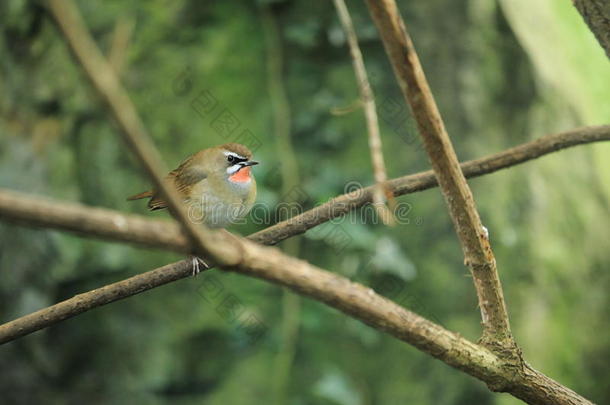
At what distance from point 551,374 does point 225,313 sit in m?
2.15

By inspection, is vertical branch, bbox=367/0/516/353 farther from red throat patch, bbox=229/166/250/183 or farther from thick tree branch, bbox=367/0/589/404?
red throat patch, bbox=229/166/250/183

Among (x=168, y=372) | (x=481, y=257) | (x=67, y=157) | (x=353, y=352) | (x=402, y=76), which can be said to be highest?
(x=402, y=76)

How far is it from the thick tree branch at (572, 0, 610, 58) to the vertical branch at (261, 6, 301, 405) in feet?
8.10

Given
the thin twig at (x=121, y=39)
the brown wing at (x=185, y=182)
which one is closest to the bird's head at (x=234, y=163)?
the brown wing at (x=185, y=182)

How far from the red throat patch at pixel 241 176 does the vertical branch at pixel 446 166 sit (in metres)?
1.90

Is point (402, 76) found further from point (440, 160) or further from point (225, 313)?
point (225, 313)

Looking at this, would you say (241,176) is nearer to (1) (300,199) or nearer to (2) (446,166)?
(1) (300,199)

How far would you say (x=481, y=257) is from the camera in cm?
189

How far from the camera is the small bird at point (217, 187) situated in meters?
3.51

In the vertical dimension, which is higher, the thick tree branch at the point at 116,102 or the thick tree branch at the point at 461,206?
the thick tree branch at the point at 116,102

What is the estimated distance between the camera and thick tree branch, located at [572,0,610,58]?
87.1 inches

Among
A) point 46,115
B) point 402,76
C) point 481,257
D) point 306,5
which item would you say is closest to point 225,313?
point 46,115

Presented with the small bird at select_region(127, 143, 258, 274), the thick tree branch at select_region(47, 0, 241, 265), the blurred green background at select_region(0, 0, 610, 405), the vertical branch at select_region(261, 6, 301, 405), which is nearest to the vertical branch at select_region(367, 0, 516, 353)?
the thick tree branch at select_region(47, 0, 241, 265)

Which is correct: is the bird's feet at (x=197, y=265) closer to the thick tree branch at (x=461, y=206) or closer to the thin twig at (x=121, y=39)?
the thick tree branch at (x=461, y=206)
